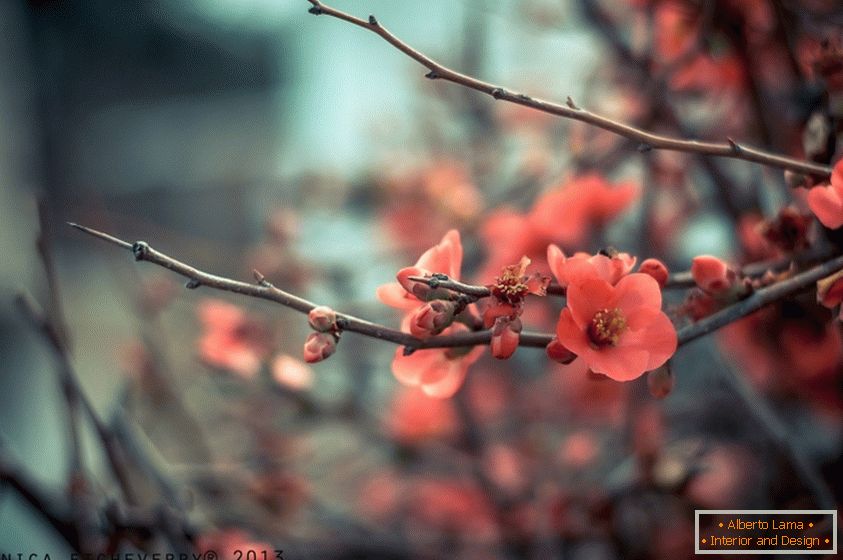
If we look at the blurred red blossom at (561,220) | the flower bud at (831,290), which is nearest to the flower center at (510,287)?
the flower bud at (831,290)

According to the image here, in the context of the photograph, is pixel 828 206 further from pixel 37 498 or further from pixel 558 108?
pixel 37 498

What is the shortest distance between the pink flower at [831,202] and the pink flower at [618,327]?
0.21 ft

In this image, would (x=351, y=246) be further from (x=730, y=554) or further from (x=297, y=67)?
(x=297, y=67)

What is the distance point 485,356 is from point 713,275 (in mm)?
515

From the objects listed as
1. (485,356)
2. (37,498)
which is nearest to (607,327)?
(37,498)

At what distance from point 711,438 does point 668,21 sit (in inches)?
12.8

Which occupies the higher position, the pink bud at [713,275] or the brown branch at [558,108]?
the brown branch at [558,108]

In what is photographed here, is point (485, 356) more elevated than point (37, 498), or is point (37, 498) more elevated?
point (485, 356)

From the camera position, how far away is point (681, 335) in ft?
0.94

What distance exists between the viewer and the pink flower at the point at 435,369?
318 mm

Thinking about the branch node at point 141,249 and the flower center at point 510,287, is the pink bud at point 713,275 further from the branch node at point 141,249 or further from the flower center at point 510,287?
the branch node at point 141,249

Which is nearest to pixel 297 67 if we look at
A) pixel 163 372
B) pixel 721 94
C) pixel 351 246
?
pixel 351 246

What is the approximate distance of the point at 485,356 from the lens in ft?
2.62

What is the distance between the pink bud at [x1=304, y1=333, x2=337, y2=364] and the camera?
0.91ft
